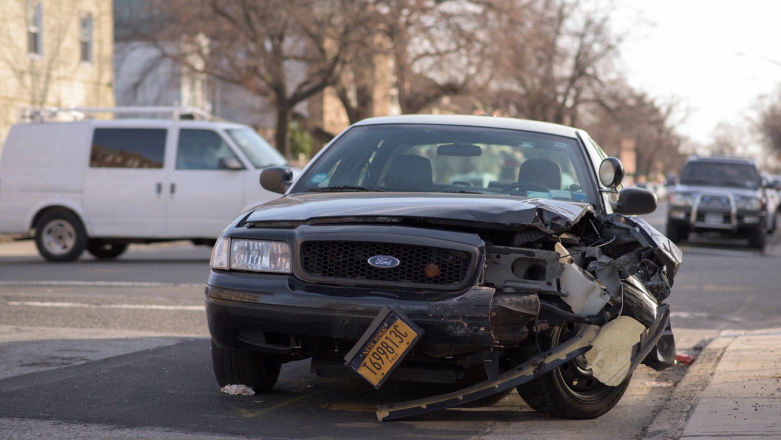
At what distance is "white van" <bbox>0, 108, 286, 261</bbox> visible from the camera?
611 inches

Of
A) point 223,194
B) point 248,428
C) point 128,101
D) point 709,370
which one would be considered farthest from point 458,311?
point 128,101

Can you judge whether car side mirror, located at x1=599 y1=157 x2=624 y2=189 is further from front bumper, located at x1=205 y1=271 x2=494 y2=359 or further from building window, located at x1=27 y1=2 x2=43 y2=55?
building window, located at x1=27 y1=2 x2=43 y2=55

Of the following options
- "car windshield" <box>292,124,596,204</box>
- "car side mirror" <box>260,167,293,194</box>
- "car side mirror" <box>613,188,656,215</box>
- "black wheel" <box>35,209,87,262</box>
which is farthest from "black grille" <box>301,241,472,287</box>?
"black wheel" <box>35,209,87,262</box>

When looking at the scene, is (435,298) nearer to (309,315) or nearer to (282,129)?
(309,315)

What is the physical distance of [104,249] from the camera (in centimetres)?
1700

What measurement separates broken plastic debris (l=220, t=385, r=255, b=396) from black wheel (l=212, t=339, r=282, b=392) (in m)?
0.02

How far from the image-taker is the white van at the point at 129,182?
15523 millimetres

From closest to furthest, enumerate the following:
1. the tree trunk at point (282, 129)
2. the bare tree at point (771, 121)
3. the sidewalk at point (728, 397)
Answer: the sidewalk at point (728, 397)
the tree trunk at point (282, 129)
the bare tree at point (771, 121)

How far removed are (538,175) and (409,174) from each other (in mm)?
768

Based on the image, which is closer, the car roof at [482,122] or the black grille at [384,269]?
the black grille at [384,269]

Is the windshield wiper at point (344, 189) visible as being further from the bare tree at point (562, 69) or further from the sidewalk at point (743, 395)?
the bare tree at point (562, 69)

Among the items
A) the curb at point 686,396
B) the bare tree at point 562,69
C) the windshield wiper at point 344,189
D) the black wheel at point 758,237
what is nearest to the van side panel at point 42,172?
the windshield wiper at point 344,189

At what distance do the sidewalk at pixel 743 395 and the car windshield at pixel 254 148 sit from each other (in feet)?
29.4

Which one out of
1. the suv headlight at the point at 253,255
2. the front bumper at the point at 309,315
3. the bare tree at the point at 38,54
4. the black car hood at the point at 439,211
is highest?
the bare tree at the point at 38,54
